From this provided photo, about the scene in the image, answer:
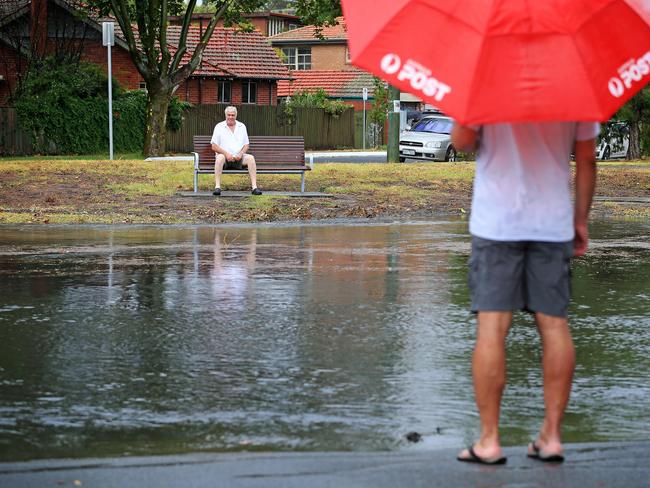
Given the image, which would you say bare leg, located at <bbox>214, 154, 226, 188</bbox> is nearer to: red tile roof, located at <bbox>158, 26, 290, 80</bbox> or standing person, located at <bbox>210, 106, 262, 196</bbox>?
standing person, located at <bbox>210, 106, 262, 196</bbox>

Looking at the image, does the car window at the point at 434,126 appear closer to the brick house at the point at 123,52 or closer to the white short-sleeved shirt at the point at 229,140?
the brick house at the point at 123,52

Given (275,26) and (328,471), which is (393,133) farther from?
(275,26)

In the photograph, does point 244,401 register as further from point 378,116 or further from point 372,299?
point 378,116

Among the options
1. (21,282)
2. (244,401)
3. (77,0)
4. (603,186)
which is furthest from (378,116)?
(244,401)

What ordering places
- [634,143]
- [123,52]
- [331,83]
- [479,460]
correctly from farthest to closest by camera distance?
[331,83] < [123,52] < [634,143] < [479,460]

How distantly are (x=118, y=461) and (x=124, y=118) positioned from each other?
40762 millimetres

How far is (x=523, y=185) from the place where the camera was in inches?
202

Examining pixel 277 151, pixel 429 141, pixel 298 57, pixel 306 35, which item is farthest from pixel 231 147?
pixel 298 57

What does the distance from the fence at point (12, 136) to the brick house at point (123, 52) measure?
398 centimetres

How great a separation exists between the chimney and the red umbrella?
4043 cm

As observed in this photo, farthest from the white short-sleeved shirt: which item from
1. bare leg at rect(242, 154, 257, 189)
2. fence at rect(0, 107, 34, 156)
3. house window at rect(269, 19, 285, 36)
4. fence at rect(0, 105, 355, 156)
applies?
house window at rect(269, 19, 285, 36)

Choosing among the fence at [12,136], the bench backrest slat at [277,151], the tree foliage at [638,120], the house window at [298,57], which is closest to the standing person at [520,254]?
the bench backrest slat at [277,151]

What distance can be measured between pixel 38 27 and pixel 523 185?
4240 centimetres

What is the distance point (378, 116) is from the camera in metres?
57.2
